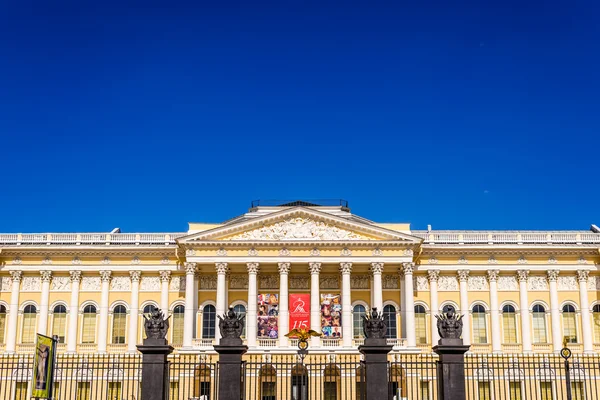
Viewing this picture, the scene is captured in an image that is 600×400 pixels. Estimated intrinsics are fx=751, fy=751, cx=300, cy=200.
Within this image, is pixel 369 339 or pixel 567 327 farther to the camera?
pixel 567 327

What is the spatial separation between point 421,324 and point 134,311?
18.5 meters

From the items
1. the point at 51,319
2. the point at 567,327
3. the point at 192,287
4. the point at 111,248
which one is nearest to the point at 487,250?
the point at 567,327

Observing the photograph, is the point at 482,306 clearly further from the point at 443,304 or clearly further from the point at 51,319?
the point at 51,319

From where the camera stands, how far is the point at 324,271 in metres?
47.8

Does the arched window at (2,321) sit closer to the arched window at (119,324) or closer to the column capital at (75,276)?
the column capital at (75,276)

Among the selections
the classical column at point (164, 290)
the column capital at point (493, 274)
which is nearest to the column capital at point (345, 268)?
the column capital at point (493, 274)

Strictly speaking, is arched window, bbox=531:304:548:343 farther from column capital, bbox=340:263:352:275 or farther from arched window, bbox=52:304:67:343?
arched window, bbox=52:304:67:343

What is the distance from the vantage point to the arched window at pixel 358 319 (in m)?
47.4

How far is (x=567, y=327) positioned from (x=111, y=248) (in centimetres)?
2969

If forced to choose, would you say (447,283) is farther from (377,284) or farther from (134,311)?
(134,311)

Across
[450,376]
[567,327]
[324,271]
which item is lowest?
[450,376]

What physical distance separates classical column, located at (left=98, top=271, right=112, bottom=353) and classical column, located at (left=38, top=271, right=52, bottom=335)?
11.0ft

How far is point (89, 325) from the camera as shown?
48.4 meters

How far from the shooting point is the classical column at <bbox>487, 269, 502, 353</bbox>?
47.4 metres
